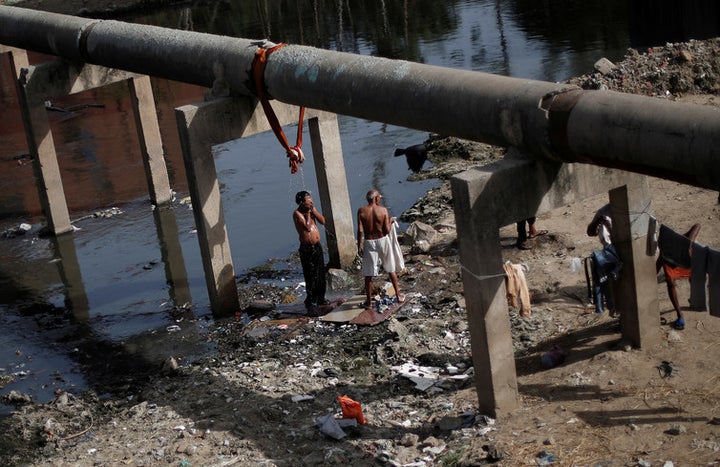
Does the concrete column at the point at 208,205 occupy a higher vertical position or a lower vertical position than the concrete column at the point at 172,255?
higher

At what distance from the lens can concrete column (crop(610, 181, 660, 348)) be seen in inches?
350

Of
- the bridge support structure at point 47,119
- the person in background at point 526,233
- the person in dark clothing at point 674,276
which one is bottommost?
the person in background at point 526,233

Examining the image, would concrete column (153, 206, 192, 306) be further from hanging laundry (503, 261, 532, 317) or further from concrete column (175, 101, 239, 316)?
hanging laundry (503, 261, 532, 317)

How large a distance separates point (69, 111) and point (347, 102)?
16285mm

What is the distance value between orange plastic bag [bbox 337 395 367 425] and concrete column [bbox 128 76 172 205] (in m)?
9.19

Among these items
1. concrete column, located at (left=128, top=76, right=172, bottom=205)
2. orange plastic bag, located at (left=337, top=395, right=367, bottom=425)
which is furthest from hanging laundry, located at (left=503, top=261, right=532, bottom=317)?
concrete column, located at (left=128, top=76, right=172, bottom=205)

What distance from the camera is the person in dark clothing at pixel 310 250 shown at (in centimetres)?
1209

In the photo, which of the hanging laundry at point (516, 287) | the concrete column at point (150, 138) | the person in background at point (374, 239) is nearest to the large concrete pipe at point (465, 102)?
the hanging laundry at point (516, 287)

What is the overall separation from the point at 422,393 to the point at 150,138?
9231 millimetres

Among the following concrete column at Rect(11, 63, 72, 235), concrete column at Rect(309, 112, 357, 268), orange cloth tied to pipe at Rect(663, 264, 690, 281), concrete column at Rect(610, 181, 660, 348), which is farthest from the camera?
concrete column at Rect(11, 63, 72, 235)

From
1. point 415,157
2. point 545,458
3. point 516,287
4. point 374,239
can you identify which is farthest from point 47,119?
point 545,458

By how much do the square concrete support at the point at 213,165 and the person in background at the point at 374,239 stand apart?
5.56ft

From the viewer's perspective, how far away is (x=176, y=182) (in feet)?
61.6

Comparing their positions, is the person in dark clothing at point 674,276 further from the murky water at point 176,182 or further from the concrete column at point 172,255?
the concrete column at point 172,255
